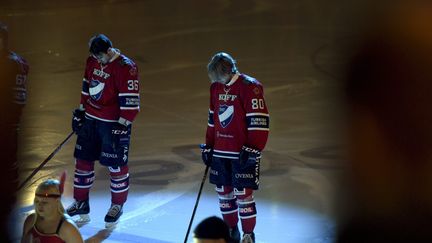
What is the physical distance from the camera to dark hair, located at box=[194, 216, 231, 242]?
3.12 metres

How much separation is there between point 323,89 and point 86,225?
259 inches

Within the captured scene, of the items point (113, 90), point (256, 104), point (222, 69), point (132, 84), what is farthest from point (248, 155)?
point (113, 90)

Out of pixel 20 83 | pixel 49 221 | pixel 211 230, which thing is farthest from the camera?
pixel 20 83

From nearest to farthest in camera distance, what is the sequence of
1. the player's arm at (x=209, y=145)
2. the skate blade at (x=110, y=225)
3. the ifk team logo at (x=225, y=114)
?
the ifk team logo at (x=225, y=114), the player's arm at (x=209, y=145), the skate blade at (x=110, y=225)

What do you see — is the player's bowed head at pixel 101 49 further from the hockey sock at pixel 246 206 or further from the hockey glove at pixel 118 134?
the hockey sock at pixel 246 206

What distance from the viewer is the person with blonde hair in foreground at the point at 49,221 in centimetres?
358

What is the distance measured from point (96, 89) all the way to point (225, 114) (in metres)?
1.23

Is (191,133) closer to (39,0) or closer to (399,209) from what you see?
(399,209)

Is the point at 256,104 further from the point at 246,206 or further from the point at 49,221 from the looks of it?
the point at 49,221

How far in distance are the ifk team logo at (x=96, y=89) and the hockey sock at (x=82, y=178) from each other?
23.7 inches

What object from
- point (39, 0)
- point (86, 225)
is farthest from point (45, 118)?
point (39, 0)

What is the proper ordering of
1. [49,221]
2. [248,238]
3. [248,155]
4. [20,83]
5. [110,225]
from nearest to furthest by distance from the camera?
[49,221], [248,155], [248,238], [20,83], [110,225]

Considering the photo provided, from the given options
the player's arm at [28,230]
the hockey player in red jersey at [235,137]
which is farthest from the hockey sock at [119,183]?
the player's arm at [28,230]

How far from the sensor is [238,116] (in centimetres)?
505
